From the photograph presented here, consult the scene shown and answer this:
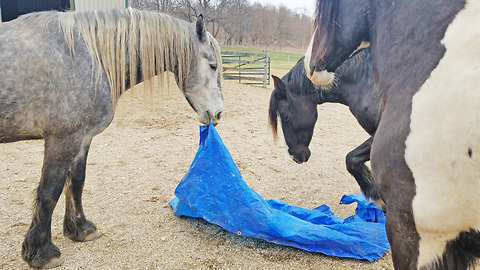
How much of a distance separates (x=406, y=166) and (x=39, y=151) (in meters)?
Answer: 5.24

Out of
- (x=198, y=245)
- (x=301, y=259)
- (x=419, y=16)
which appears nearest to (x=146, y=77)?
(x=198, y=245)

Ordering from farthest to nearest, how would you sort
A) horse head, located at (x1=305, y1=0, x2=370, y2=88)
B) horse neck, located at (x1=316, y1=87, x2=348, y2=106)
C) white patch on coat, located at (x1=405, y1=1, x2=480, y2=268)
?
horse neck, located at (x1=316, y1=87, x2=348, y2=106) → horse head, located at (x1=305, y1=0, x2=370, y2=88) → white patch on coat, located at (x1=405, y1=1, x2=480, y2=268)

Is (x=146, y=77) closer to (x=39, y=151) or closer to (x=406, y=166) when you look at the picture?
(x=406, y=166)

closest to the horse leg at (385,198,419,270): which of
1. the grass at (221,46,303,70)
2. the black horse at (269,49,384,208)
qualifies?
the black horse at (269,49,384,208)

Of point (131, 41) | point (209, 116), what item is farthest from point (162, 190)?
point (131, 41)

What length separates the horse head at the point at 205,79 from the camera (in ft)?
8.91

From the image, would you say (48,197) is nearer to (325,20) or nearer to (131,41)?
(131,41)

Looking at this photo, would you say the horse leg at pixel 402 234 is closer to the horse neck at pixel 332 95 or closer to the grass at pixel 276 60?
the horse neck at pixel 332 95

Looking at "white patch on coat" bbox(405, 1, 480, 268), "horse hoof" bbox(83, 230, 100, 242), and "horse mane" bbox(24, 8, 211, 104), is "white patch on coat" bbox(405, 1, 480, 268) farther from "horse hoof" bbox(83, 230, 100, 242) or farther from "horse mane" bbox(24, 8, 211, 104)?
"horse hoof" bbox(83, 230, 100, 242)

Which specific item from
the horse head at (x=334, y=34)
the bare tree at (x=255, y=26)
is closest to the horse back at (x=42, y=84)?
the horse head at (x=334, y=34)

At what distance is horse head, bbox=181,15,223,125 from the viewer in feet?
8.91

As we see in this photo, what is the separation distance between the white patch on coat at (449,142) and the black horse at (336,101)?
178 centimetres

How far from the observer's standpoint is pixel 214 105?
280 centimetres

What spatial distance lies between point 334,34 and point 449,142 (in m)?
0.64
